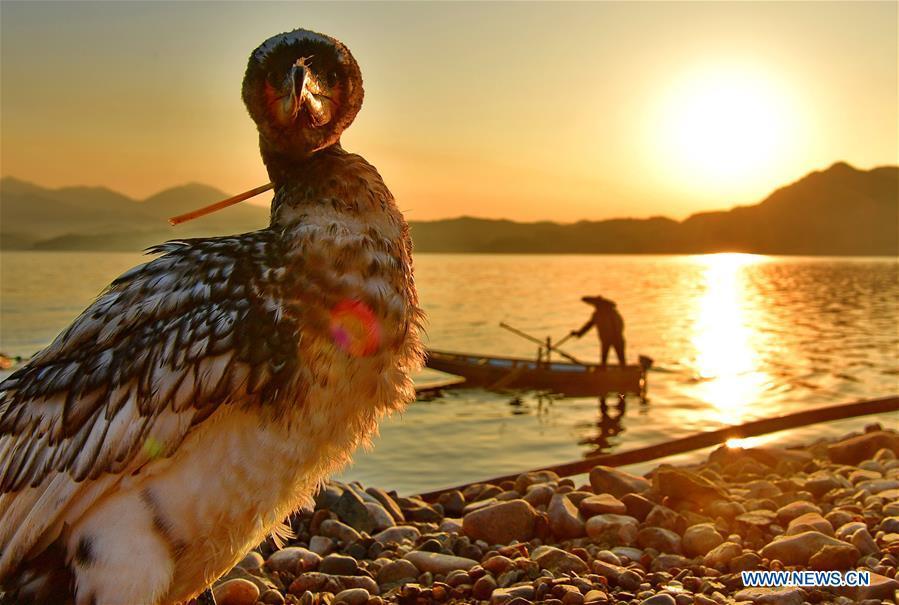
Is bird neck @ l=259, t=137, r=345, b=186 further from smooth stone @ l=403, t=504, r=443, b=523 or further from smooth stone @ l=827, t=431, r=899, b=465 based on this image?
smooth stone @ l=827, t=431, r=899, b=465

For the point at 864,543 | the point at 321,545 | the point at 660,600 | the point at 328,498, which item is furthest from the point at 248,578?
the point at 864,543

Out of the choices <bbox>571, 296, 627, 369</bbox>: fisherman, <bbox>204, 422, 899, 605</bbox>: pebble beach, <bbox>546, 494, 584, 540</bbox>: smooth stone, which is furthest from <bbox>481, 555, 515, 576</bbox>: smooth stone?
<bbox>571, 296, 627, 369</bbox>: fisherman

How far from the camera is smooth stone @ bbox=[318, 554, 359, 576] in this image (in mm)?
5555

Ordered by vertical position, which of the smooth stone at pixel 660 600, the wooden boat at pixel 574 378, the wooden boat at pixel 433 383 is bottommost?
the wooden boat at pixel 433 383

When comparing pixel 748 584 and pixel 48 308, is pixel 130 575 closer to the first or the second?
pixel 748 584

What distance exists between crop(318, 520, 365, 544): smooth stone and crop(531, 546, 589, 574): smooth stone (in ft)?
4.74

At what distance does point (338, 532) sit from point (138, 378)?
3.30 metres

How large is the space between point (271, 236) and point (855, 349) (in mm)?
36243

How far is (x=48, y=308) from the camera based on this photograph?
2159 inches

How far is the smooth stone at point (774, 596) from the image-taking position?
4.50 meters

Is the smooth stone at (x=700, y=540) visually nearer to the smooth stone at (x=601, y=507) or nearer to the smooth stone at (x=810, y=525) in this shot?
the smooth stone at (x=810, y=525)

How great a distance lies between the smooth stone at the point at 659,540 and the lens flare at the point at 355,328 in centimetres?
314

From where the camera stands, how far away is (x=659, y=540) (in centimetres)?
576

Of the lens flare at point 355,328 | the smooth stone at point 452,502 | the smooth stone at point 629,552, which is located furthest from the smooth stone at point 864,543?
the lens flare at point 355,328
